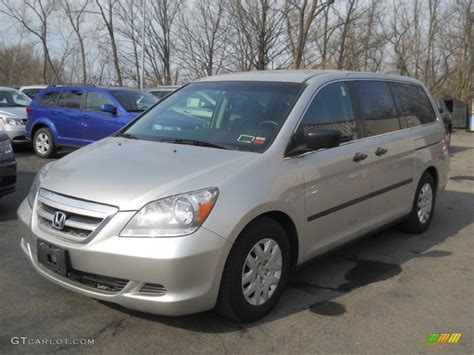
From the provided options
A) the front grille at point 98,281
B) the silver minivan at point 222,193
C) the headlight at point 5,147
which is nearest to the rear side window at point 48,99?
the headlight at point 5,147

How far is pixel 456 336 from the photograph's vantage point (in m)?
3.45

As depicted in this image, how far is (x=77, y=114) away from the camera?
1105cm

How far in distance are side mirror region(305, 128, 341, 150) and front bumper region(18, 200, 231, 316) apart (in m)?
1.07

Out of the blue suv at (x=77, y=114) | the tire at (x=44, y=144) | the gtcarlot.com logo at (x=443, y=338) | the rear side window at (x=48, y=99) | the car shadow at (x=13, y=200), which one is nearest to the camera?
the gtcarlot.com logo at (x=443, y=338)

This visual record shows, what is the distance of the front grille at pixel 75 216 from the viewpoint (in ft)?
10.2

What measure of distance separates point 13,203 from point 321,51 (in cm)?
1989

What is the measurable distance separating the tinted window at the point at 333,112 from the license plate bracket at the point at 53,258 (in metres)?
1.88

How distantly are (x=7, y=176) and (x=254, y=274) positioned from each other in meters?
3.68

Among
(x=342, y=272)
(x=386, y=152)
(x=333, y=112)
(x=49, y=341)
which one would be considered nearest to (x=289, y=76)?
(x=333, y=112)

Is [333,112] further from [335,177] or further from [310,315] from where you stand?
[310,315]

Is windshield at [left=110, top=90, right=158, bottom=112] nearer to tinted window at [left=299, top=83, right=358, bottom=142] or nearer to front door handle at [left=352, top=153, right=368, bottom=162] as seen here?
tinted window at [left=299, top=83, right=358, bottom=142]

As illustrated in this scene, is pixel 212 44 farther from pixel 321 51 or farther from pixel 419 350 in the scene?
pixel 419 350

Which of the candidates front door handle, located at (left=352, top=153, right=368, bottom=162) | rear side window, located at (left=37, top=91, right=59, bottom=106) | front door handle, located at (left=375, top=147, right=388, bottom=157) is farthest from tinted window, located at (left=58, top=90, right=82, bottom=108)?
front door handle, located at (left=352, top=153, right=368, bottom=162)

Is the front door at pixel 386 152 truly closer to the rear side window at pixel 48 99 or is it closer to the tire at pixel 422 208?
the tire at pixel 422 208
